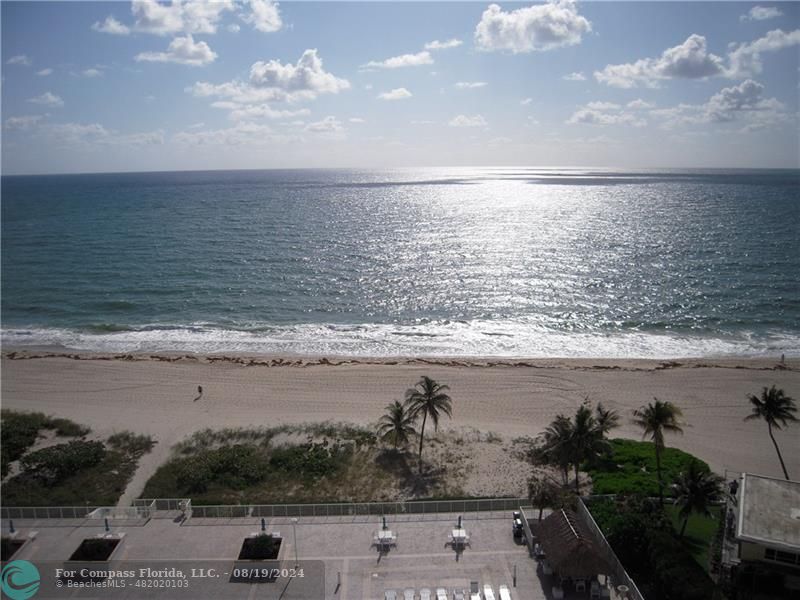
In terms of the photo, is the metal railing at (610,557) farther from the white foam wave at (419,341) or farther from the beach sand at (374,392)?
the white foam wave at (419,341)

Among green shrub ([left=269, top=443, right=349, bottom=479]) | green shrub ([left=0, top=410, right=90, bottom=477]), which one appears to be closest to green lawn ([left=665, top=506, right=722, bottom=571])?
green shrub ([left=269, top=443, right=349, bottom=479])

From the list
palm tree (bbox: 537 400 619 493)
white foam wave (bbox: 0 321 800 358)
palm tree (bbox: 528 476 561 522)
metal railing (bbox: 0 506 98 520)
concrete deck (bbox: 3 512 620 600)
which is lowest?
concrete deck (bbox: 3 512 620 600)

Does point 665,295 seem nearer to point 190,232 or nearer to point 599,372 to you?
point 599,372

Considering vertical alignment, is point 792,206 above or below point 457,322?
above

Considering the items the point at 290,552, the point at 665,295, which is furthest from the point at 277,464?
the point at 665,295

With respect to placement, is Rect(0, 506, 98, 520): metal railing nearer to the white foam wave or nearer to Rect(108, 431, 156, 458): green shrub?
Rect(108, 431, 156, 458): green shrub

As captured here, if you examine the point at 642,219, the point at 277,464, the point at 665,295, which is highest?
the point at 642,219

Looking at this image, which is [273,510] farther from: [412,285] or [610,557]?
[412,285]

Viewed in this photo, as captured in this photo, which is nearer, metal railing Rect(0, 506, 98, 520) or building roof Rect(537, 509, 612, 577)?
building roof Rect(537, 509, 612, 577)
